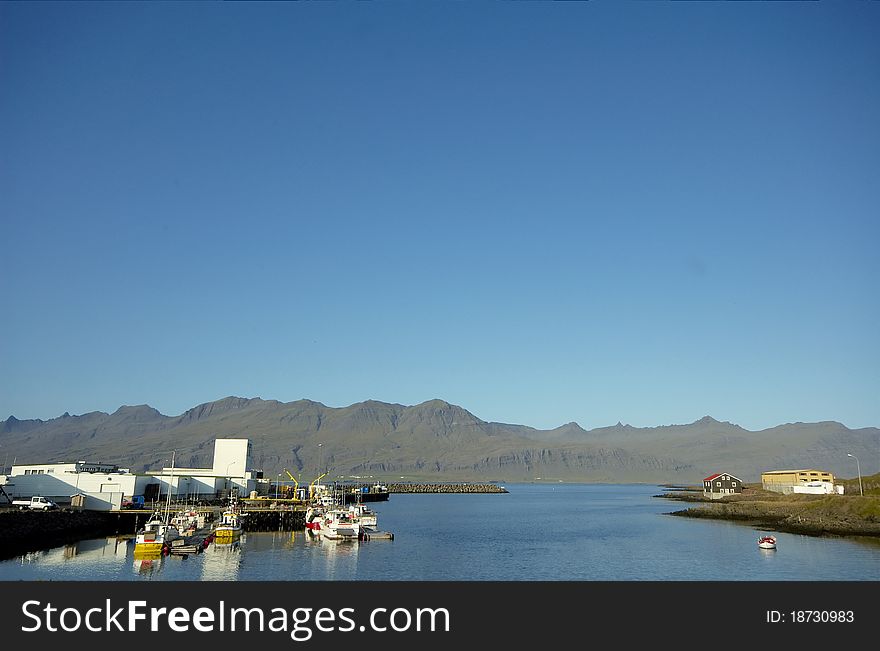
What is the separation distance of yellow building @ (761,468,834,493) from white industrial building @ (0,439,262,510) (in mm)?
98924

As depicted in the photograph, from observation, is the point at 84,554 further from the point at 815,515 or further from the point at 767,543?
the point at 815,515

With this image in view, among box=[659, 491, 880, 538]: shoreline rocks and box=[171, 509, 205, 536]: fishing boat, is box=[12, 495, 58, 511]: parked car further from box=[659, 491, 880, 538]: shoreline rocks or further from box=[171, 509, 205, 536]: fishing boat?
box=[659, 491, 880, 538]: shoreline rocks

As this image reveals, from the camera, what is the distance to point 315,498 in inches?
4200

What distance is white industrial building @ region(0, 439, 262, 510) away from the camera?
260 ft

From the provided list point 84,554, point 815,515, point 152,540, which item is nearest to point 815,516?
point 815,515

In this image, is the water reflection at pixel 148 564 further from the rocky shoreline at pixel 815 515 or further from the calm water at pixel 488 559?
the rocky shoreline at pixel 815 515

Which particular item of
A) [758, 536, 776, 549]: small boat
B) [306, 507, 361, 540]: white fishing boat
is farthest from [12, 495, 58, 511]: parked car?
[758, 536, 776, 549]: small boat

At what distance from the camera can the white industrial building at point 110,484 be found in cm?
7919

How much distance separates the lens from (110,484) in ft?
270

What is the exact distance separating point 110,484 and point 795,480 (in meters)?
124

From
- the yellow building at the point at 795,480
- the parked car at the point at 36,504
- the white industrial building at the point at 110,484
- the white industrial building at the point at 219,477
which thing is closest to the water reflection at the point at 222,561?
the parked car at the point at 36,504
